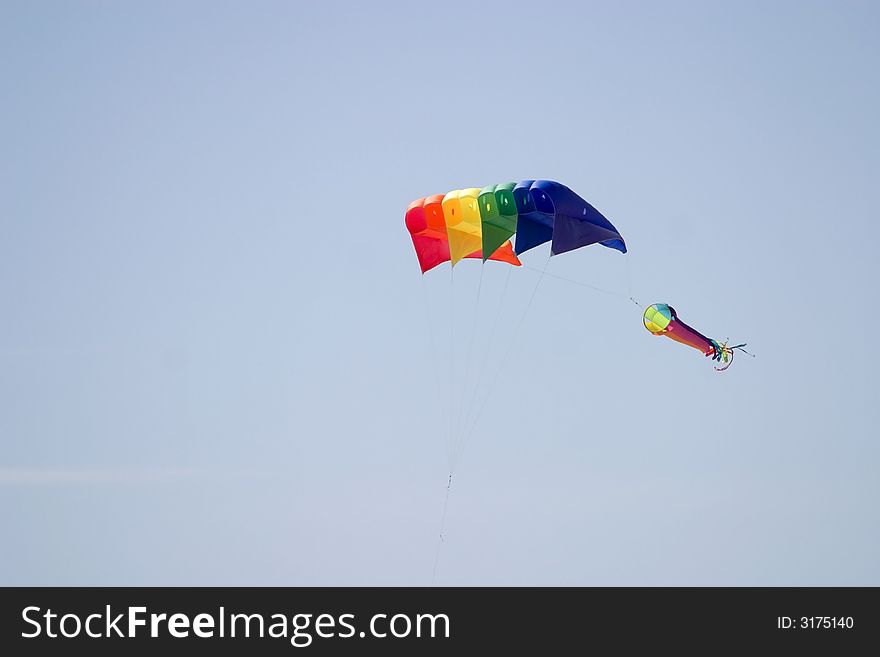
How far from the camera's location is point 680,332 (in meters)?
57.6

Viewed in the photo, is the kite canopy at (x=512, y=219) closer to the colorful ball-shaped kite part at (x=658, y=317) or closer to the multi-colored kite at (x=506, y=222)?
the multi-colored kite at (x=506, y=222)

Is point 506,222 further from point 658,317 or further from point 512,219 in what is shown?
point 658,317

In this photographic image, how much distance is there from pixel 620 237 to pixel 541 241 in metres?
2.72

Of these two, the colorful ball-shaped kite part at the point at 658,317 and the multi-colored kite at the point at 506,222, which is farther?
the colorful ball-shaped kite part at the point at 658,317

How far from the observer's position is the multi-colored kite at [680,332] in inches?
2258

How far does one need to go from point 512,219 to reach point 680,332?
24.7 feet

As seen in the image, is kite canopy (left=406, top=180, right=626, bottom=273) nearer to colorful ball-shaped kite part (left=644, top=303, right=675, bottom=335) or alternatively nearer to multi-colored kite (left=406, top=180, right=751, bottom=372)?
multi-colored kite (left=406, top=180, right=751, bottom=372)

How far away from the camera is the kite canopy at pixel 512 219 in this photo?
5350cm

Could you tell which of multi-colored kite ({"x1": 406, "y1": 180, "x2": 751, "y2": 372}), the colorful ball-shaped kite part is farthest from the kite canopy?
the colorful ball-shaped kite part

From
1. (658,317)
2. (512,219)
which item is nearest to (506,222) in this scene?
(512,219)

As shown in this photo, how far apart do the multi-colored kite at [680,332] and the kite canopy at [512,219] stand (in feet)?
11.0

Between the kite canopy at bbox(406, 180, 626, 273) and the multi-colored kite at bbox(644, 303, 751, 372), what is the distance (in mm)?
3354

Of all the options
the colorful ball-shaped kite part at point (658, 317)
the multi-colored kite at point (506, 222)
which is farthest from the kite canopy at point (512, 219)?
the colorful ball-shaped kite part at point (658, 317)

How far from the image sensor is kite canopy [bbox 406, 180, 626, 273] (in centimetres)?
5350
